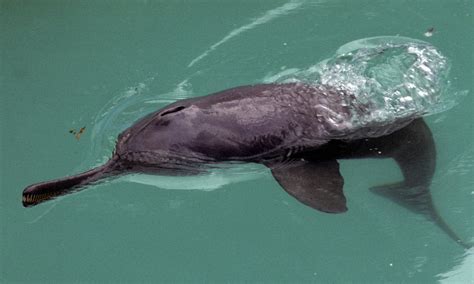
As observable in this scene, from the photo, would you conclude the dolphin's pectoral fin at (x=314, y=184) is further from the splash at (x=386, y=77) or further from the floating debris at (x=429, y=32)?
the floating debris at (x=429, y=32)

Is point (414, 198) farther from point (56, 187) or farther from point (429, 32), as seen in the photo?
point (56, 187)

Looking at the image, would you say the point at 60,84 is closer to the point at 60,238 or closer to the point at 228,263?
the point at 60,238

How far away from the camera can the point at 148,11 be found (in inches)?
283

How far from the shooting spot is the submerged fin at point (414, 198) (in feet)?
17.6

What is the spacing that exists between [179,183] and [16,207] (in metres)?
1.16

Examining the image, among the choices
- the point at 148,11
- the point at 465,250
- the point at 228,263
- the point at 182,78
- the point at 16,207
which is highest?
the point at 148,11

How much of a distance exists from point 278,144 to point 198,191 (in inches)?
24.8

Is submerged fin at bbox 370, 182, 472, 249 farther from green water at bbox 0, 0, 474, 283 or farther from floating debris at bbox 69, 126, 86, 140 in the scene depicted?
floating debris at bbox 69, 126, 86, 140

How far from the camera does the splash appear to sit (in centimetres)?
577

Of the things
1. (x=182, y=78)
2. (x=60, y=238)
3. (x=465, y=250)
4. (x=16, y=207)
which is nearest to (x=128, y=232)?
(x=60, y=238)

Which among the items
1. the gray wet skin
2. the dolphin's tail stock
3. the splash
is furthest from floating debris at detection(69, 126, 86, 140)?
the splash

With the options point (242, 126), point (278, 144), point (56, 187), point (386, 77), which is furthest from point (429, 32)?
point (56, 187)

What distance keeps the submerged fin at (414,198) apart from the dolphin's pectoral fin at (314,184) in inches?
15.3

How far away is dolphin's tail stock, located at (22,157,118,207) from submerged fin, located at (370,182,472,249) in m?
1.87
